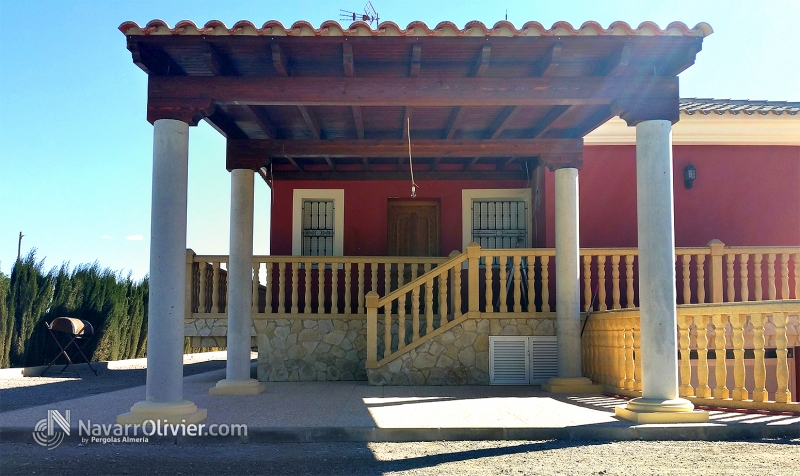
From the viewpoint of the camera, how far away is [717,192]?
40.9 ft

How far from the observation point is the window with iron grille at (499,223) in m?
13.2

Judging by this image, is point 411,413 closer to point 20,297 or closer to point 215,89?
point 215,89

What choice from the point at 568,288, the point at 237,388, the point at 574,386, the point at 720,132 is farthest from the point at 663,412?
the point at 720,132

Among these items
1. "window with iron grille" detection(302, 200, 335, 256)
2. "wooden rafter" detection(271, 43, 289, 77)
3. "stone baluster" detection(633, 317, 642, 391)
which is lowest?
"stone baluster" detection(633, 317, 642, 391)

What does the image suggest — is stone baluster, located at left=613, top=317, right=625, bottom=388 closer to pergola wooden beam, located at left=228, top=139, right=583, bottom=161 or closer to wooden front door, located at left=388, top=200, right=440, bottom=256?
pergola wooden beam, located at left=228, top=139, right=583, bottom=161

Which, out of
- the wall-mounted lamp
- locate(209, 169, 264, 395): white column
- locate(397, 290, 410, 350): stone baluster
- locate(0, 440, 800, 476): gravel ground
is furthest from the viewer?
the wall-mounted lamp

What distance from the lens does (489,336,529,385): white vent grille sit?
399 inches

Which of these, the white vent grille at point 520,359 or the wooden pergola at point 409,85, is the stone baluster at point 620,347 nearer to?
the white vent grille at point 520,359

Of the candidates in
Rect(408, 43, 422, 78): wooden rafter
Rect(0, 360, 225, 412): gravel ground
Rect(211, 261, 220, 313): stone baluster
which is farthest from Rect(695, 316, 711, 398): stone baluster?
Rect(0, 360, 225, 412): gravel ground

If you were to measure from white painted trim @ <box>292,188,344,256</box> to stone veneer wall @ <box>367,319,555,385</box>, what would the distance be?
12.0ft

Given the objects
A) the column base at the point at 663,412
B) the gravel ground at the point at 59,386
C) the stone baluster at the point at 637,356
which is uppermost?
the stone baluster at the point at 637,356

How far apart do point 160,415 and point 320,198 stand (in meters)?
7.33

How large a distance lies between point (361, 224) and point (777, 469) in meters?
9.19

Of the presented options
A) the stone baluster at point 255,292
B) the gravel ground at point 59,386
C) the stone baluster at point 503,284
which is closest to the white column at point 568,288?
the stone baluster at point 503,284
